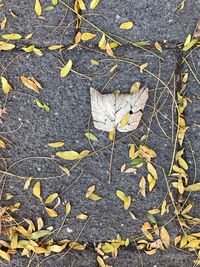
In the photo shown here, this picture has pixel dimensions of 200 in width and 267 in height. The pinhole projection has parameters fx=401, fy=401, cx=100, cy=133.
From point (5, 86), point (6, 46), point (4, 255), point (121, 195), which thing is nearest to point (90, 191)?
point (121, 195)

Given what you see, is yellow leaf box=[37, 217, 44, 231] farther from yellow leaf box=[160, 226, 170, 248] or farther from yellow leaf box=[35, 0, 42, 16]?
yellow leaf box=[35, 0, 42, 16]

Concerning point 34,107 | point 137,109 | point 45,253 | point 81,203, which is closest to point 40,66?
point 34,107

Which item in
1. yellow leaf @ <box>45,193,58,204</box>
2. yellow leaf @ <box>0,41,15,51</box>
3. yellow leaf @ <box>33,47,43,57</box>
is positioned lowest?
yellow leaf @ <box>45,193,58,204</box>

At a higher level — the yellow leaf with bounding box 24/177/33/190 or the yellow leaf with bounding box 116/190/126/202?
the yellow leaf with bounding box 24/177/33/190

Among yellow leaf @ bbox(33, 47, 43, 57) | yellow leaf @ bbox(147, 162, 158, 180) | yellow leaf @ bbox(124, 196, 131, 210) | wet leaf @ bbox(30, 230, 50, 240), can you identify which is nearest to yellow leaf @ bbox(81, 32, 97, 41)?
yellow leaf @ bbox(33, 47, 43, 57)

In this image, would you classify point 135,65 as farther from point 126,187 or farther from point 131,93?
point 126,187

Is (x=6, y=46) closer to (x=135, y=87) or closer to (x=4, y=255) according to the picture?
(x=135, y=87)

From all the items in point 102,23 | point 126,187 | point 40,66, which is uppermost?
point 102,23
